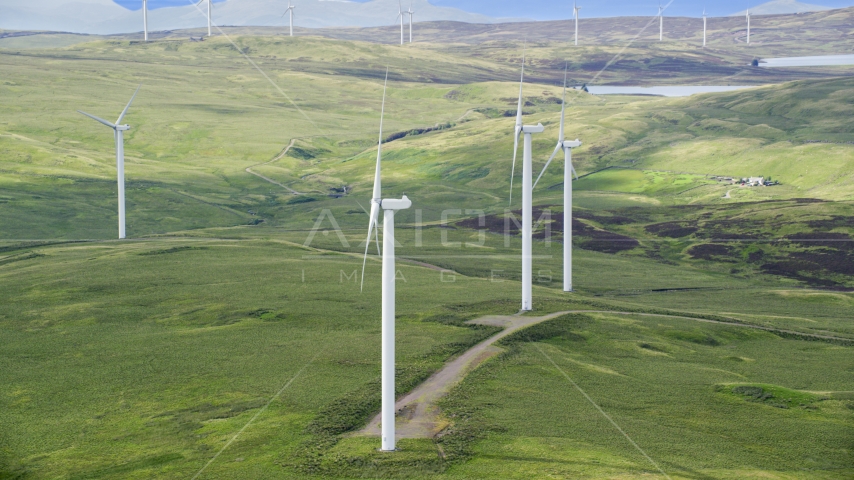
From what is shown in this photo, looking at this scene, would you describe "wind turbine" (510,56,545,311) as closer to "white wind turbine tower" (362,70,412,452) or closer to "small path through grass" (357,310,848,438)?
"small path through grass" (357,310,848,438)

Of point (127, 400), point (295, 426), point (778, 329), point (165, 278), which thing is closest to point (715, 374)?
point (778, 329)

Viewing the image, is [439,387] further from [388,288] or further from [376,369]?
[388,288]

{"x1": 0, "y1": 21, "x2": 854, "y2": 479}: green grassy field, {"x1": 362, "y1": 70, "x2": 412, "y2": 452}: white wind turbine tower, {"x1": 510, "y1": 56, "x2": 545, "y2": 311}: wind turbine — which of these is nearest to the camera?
{"x1": 362, "y1": 70, "x2": 412, "y2": 452}: white wind turbine tower

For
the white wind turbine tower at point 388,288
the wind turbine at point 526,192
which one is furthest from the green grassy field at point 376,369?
the wind turbine at point 526,192

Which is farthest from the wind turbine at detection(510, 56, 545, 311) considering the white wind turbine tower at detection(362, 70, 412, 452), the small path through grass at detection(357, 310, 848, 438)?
the white wind turbine tower at detection(362, 70, 412, 452)

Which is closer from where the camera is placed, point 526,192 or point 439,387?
point 439,387

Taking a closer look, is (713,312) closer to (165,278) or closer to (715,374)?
(715,374)

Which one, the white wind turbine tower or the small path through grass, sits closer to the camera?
the white wind turbine tower

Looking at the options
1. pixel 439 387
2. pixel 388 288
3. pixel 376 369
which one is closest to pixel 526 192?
pixel 376 369
